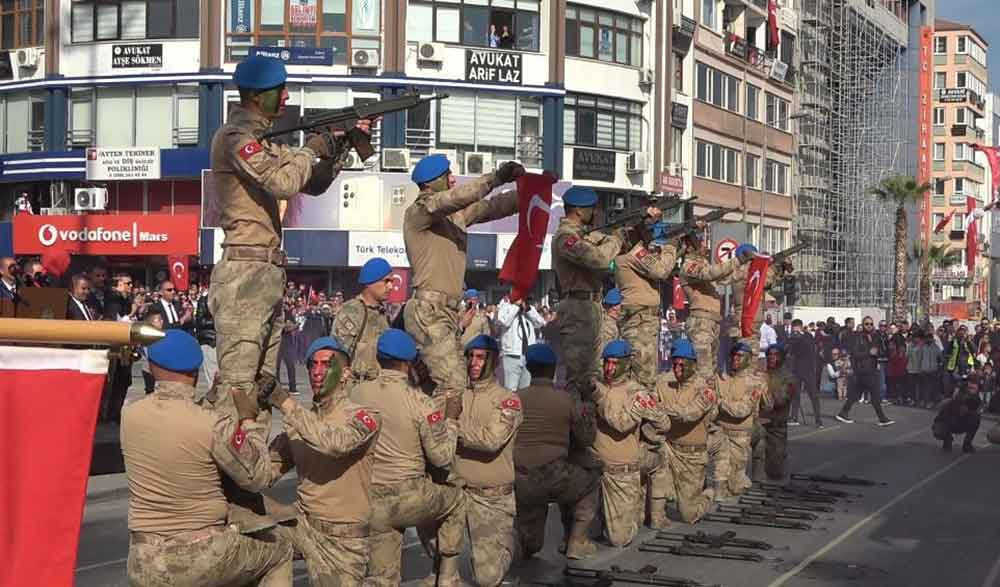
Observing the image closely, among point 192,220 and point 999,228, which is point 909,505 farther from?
point 999,228

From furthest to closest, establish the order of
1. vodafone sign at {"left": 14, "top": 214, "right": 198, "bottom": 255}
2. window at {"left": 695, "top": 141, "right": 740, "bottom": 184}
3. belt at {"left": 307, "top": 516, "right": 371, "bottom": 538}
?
window at {"left": 695, "top": 141, "right": 740, "bottom": 184}, vodafone sign at {"left": 14, "top": 214, "right": 198, "bottom": 255}, belt at {"left": 307, "top": 516, "right": 371, "bottom": 538}

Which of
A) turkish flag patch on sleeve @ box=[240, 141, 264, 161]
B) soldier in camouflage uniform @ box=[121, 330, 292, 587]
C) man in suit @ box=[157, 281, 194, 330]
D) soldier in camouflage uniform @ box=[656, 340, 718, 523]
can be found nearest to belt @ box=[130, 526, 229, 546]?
soldier in camouflage uniform @ box=[121, 330, 292, 587]

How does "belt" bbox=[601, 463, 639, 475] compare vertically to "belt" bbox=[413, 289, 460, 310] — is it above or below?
below

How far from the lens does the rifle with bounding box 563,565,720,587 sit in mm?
10625

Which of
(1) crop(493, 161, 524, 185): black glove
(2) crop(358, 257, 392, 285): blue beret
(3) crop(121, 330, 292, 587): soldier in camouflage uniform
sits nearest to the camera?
(3) crop(121, 330, 292, 587): soldier in camouflage uniform

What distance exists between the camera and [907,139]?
286ft

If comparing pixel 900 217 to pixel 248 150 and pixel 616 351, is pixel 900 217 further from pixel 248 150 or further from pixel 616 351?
pixel 248 150

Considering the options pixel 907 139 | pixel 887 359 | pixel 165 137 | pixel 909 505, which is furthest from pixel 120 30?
pixel 907 139

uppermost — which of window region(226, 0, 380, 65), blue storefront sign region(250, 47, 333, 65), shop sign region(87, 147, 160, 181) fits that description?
window region(226, 0, 380, 65)

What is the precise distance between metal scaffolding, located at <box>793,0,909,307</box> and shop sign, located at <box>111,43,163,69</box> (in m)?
34.7

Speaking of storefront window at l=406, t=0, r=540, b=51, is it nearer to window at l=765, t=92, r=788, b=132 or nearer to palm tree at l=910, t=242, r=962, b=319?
window at l=765, t=92, r=788, b=132

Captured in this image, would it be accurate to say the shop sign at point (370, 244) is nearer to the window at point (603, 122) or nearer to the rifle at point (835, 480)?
the window at point (603, 122)

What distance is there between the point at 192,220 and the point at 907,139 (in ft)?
184

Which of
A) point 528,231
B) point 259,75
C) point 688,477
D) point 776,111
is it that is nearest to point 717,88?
point 776,111
